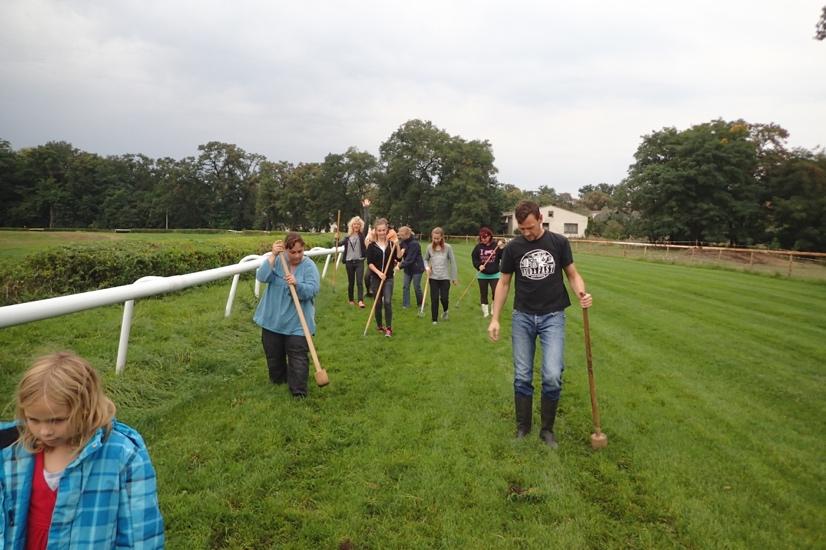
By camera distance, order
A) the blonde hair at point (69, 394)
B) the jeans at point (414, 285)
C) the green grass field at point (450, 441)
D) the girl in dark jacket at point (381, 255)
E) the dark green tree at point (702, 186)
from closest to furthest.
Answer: the blonde hair at point (69, 394)
the green grass field at point (450, 441)
the girl in dark jacket at point (381, 255)
the jeans at point (414, 285)
the dark green tree at point (702, 186)

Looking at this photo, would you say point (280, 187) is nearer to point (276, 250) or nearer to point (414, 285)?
point (414, 285)

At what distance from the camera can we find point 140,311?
7.20 metres

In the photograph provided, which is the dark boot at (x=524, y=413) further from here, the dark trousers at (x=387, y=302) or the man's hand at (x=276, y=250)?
the dark trousers at (x=387, y=302)

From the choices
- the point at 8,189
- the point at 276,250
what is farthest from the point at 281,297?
the point at 8,189

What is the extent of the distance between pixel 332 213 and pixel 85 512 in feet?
230

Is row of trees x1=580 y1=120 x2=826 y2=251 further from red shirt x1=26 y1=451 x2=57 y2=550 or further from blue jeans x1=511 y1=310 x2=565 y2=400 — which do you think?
red shirt x1=26 y1=451 x2=57 y2=550

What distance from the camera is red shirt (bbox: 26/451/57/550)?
1744 millimetres

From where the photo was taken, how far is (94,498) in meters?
1.74

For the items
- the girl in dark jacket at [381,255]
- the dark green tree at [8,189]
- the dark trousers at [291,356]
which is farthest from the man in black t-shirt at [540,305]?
the dark green tree at [8,189]

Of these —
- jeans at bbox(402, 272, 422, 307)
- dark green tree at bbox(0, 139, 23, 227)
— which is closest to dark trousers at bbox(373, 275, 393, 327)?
jeans at bbox(402, 272, 422, 307)

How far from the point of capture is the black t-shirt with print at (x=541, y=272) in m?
4.20

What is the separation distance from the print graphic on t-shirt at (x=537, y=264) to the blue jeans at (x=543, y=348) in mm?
377

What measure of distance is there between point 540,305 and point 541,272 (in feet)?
1.02

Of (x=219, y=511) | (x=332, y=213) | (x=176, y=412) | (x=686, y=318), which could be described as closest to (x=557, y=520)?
(x=219, y=511)
